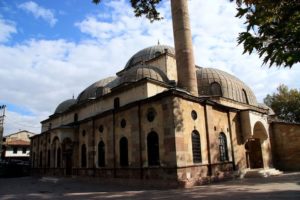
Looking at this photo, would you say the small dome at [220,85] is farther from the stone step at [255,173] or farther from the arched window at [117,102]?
the arched window at [117,102]

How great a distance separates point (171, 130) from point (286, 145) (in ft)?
46.9

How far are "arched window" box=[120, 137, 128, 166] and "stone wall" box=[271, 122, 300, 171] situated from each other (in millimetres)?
14144

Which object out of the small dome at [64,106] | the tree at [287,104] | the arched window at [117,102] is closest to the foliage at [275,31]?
the arched window at [117,102]

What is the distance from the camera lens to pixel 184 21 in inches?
785

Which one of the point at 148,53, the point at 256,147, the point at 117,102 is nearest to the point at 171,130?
the point at 117,102

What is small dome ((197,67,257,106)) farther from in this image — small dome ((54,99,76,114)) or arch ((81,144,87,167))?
small dome ((54,99,76,114))

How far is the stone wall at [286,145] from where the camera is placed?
23.2 meters

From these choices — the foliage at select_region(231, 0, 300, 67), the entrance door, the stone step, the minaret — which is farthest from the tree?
the foliage at select_region(231, 0, 300, 67)

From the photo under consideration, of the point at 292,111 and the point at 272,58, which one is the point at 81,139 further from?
the point at 292,111

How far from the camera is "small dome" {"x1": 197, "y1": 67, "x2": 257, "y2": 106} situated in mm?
23078

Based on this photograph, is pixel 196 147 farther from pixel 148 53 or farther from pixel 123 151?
pixel 148 53

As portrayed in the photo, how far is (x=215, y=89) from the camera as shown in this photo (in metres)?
23.1

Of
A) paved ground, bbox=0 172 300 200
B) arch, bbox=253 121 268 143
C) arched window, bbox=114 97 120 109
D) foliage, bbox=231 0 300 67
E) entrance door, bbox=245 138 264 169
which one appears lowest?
paved ground, bbox=0 172 300 200

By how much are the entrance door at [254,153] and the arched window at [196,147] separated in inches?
286
